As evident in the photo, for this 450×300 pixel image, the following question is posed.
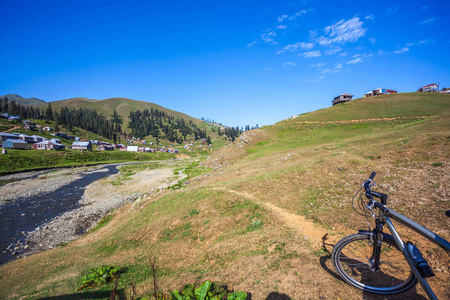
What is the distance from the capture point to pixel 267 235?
9688 mm

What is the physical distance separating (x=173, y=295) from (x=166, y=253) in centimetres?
707

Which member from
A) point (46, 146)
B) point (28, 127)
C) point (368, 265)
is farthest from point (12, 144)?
point (368, 265)

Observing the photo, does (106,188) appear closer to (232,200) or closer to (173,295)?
(232,200)

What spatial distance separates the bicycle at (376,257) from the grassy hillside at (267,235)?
40 cm

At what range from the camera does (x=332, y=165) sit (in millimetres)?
17719

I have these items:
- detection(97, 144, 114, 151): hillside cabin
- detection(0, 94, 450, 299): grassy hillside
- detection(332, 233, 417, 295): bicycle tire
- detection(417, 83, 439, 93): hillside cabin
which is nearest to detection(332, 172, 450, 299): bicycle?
detection(332, 233, 417, 295): bicycle tire

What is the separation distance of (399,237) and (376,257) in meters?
A: 1.13

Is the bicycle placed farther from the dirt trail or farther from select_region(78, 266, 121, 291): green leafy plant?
select_region(78, 266, 121, 291): green leafy plant

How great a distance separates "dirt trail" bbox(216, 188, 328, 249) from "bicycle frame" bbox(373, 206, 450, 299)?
10.5 ft

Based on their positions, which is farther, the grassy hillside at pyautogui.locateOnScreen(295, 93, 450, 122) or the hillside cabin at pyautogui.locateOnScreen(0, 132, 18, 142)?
the hillside cabin at pyautogui.locateOnScreen(0, 132, 18, 142)

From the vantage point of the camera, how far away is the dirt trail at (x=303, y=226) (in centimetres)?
823

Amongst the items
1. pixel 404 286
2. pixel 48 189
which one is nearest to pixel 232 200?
pixel 404 286

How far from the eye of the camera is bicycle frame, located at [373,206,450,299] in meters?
3.55

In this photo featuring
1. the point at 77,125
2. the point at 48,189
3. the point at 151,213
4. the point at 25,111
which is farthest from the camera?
the point at 77,125
